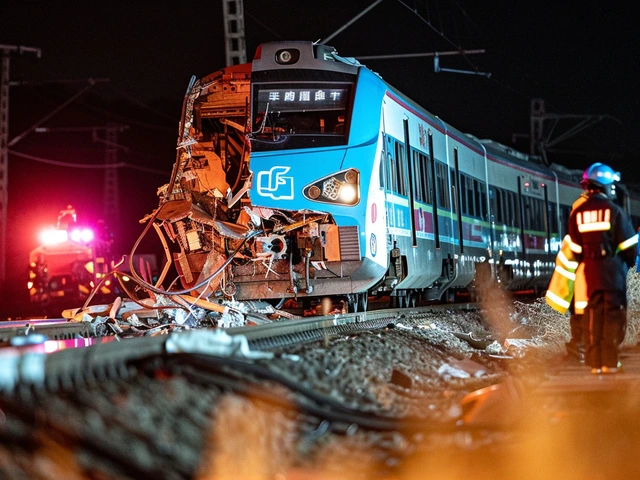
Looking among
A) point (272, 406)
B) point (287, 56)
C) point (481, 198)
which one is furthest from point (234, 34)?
point (272, 406)

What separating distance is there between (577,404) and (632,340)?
5332 mm

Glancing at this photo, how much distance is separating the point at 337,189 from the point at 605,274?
5.01 m

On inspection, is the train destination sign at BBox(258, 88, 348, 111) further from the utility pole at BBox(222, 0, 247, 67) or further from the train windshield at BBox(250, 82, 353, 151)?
the utility pole at BBox(222, 0, 247, 67)

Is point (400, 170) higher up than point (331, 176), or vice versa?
point (400, 170)

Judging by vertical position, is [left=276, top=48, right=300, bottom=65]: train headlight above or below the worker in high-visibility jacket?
above

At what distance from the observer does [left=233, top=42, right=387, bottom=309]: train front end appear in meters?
11.8

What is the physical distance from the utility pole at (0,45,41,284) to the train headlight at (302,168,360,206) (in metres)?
17.9

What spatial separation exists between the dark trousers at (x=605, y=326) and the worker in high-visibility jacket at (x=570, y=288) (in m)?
0.13

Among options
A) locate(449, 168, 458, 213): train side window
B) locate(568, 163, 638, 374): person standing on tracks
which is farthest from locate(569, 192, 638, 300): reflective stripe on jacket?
locate(449, 168, 458, 213): train side window

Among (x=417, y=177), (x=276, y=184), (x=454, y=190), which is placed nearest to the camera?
(x=276, y=184)

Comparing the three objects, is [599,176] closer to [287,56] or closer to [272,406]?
[272,406]

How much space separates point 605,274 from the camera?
24.2 ft

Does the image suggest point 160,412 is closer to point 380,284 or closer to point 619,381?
point 619,381

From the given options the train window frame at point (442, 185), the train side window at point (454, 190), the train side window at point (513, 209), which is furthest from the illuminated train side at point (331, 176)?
the train side window at point (513, 209)
